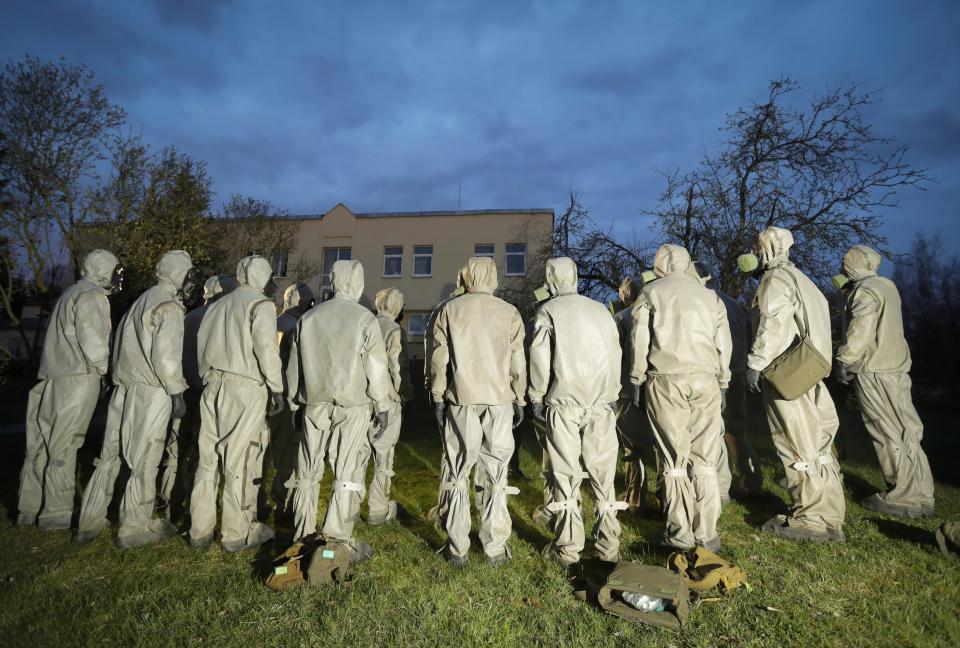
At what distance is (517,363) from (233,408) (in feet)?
8.19

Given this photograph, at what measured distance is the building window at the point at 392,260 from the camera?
28781mm

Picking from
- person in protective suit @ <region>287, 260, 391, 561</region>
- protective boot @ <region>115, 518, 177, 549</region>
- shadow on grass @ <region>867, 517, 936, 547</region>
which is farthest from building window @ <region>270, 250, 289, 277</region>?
shadow on grass @ <region>867, 517, 936, 547</region>

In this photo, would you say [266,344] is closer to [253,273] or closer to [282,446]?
[253,273]

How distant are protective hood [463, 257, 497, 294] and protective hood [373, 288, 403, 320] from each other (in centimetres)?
159

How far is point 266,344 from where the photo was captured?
448 cm

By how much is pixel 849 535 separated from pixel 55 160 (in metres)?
16.9

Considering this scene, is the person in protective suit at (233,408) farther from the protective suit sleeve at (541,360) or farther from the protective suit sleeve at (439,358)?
the protective suit sleeve at (541,360)

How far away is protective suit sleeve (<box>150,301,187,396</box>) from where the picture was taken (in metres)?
4.63

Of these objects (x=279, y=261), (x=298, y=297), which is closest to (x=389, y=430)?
(x=298, y=297)

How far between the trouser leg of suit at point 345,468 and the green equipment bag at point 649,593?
2035 mm

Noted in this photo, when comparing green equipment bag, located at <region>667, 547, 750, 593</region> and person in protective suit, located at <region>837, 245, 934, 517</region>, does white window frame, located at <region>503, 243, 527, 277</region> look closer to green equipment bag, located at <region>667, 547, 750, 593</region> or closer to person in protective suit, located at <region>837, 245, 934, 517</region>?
person in protective suit, located at <region>837, 245, 934, 517</region>

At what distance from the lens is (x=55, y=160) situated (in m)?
12.5

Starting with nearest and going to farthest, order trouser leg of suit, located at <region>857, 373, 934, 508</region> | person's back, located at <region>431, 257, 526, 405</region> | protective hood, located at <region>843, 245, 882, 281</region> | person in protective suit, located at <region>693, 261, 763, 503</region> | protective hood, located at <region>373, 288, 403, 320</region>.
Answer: person's back, located at <region>431, 257, 526, 405</region>, trouser leg of suit, located at <region>857, 373, 934, 508</region>, protective hood, located at <region>843, 245, 882, 281</region>, person in protective suit, located at <region>693, 261, 763, 503</region>, protective hood, located at <region>373, 288, 403, 320</region>

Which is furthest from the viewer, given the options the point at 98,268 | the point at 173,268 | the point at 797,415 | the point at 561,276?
the point at 98,268
